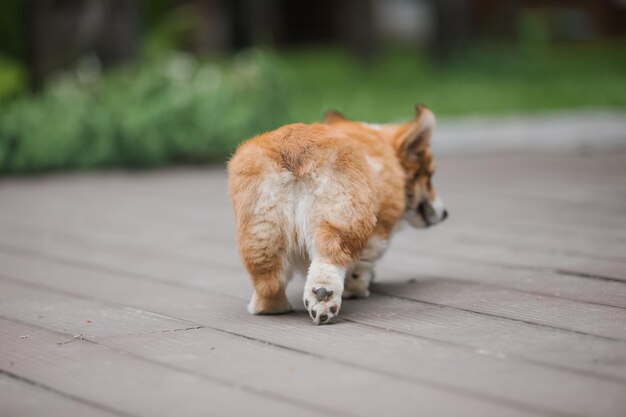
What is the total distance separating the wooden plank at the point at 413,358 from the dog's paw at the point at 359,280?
11.9 inches

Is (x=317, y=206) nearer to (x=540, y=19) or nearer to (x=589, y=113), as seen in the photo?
(x=589, y=113)

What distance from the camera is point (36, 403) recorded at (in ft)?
8.59

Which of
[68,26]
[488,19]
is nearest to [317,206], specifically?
[68,26]

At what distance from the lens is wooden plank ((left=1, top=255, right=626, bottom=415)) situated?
2.52m

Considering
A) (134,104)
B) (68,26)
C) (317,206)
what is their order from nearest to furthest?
(317,206)
(134,104)
(68,26)

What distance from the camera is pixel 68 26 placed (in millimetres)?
8930

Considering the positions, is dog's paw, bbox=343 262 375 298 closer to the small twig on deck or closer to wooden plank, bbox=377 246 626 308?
wooden plank, bbox=377 246 626 308

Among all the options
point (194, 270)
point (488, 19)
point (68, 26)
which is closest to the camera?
point (194, 270)

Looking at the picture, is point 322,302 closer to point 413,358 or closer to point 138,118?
point 413,358

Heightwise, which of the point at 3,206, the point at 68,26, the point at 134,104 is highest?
the point at 68,26

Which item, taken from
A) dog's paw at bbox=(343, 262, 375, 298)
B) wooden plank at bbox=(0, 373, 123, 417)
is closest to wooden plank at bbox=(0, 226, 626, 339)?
dog's paw at bbox=(343, 262, 375, 298)

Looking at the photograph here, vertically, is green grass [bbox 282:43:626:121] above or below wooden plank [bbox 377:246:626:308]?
above

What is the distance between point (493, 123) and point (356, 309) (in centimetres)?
608

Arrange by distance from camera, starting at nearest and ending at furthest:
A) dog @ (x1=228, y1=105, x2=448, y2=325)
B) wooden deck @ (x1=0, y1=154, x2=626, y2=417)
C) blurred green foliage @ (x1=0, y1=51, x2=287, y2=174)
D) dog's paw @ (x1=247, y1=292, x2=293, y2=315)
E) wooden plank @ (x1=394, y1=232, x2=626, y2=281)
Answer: wooden deck @ (x1=0, y1=154, x2=626, y2=417)
dog @ (x1=228, y1=105, x2=448, y2=325)
dog's paw @ (x1=247, y1=292, x2=293, y2=315)
wooden plank @ (x1=394, y1=232, x2=626, y2=281)
blurred green foliage @ (x1=0, y1=51, x2=287, y2=174)
